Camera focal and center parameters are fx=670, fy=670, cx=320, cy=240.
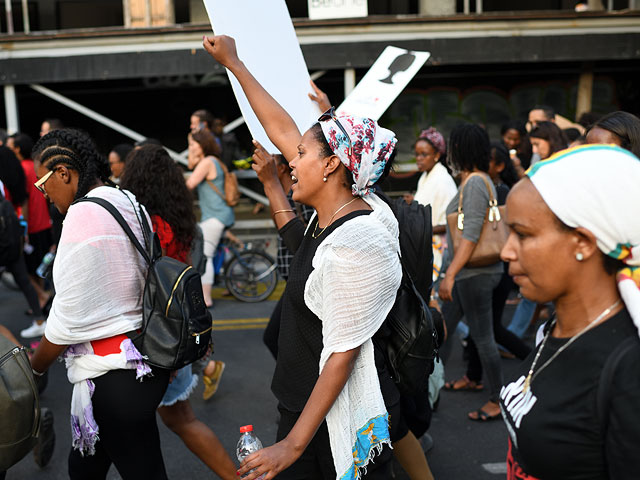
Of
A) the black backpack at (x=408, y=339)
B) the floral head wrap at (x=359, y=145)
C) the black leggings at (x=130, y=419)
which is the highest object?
the floral head wrap at (x=359, y=145)

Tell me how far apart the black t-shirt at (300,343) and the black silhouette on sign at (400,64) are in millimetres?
1751

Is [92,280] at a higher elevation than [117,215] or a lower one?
lower

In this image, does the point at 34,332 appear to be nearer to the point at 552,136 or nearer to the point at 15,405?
the point at 15,405

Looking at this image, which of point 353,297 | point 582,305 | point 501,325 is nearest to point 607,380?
point 582,305

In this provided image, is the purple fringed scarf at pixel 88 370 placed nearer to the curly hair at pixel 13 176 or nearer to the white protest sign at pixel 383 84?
the white protest sign at pixel 383 84

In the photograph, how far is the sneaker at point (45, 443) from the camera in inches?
159

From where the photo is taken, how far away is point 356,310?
2197 mm

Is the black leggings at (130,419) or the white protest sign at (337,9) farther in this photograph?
the white protest sign at (337,9)

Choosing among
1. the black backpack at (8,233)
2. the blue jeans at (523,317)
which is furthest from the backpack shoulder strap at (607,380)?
the black backpack at (8,233)

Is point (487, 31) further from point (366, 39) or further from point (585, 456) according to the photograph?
point (585, 456)

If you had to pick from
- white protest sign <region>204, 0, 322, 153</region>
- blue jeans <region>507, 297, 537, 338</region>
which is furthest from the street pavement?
white protest sign <region>204, 0, 322, 153</region>

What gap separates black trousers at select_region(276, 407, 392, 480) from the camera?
2.39 meters

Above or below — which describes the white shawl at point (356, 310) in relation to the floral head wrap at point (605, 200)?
below

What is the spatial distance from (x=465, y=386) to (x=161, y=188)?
2.92 meters
